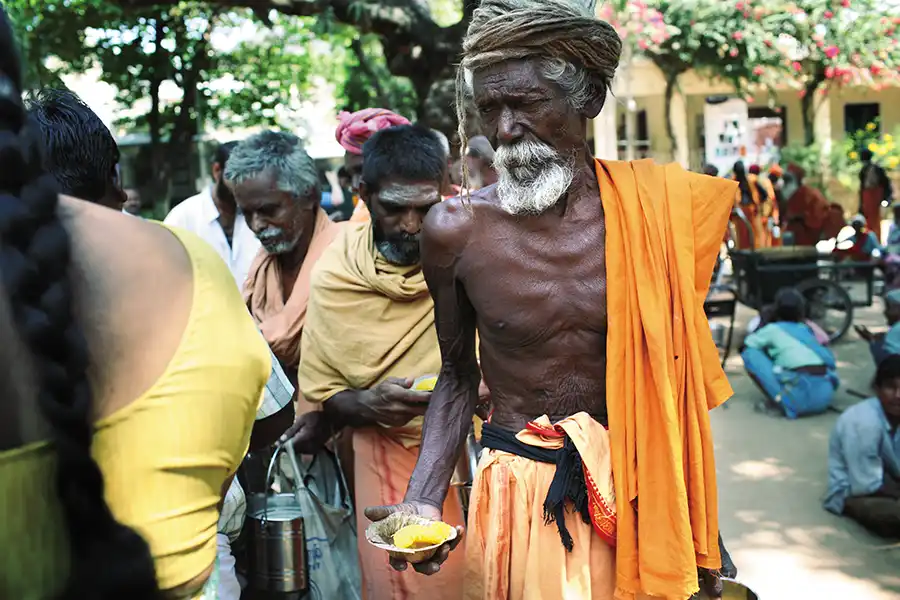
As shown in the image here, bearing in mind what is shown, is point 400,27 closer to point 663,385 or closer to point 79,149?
point 79,149

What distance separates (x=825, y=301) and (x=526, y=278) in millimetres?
9008

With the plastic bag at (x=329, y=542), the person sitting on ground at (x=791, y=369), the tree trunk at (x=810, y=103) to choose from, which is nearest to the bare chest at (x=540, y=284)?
the plastic bag at (x=329, y=542)

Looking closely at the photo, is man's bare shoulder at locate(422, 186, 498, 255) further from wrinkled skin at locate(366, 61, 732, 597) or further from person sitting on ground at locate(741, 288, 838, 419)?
person sitting on ground at locate(741, 288, 838, 419)

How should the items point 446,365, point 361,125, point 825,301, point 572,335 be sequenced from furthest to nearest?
1. point 825,301
2. point 361,125
3. point 446,365
4. point 572,335

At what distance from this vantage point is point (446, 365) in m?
2.83

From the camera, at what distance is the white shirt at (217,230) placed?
524cm

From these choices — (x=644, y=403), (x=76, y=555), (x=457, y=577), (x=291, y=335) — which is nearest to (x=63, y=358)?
(x=76, y=555)

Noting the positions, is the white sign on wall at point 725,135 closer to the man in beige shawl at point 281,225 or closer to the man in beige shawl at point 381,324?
the man in beige shawl at point 281,225

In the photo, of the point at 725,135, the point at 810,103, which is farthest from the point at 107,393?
the point at 810,103

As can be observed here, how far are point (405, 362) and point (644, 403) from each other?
4.04 ft

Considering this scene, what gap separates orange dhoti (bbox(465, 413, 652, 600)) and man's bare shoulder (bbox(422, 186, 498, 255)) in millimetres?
494

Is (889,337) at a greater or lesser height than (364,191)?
lesser

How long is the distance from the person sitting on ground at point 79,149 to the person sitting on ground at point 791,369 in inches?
252

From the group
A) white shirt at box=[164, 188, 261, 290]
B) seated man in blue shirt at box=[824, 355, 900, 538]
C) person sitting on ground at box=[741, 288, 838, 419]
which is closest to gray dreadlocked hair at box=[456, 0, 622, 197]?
white shirt at box=[164, 188, 261, 290]
